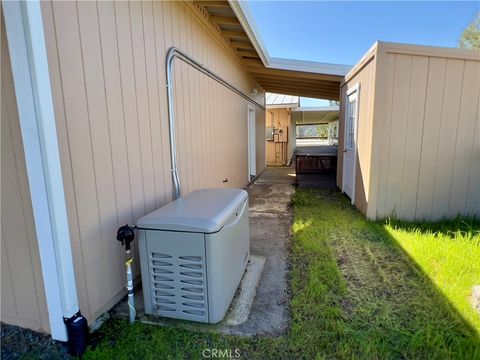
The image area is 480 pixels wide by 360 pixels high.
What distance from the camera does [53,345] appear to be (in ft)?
5.22

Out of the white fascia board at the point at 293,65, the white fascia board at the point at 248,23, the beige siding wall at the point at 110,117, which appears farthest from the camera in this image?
the white fascia board at the point at 293,65

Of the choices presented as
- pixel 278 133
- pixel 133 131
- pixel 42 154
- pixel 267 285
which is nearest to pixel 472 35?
pixel 278 133

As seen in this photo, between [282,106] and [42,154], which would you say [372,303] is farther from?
[282,106]

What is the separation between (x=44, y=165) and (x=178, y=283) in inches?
41.3

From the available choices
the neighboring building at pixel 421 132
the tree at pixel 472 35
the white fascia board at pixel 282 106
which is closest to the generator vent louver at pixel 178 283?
the neighboring building at pixel 421 132

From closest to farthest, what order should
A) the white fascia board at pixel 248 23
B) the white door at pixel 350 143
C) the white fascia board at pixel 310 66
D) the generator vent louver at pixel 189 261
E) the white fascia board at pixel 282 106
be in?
the generator vent louver at pixel 189 261 → the white fascia board at pixel 248 23 → the white door at pixel 350 143 → the white fascia board at pixel 310 66 → the white fascia board at pixel 282 106

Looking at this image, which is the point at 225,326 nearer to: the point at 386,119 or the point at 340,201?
the point at 386,119

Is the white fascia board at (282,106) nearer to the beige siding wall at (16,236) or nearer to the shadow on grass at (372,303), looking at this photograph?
the shadow on grass at (372,303)

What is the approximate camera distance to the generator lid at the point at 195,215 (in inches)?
65.1

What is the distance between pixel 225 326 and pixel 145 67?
218cm

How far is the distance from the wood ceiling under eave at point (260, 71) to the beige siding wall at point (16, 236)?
2863 mm

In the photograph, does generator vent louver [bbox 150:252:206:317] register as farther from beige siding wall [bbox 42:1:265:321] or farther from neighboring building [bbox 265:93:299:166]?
neighboring building [bbox 265:93:299:166]

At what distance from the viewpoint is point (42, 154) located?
4.47 feet

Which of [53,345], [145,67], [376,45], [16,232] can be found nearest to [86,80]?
[145,67]
